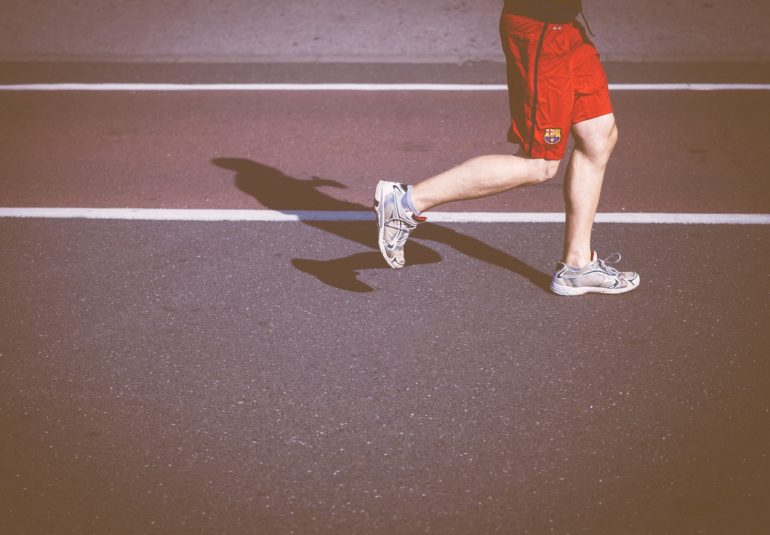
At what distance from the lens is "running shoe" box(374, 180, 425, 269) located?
4.25 m

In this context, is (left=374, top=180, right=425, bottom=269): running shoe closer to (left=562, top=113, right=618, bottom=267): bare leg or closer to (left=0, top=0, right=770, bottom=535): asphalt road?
(left=0, top=0, right=770, bottom=535): asphalt road

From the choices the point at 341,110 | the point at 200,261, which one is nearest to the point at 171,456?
the point at 200,261

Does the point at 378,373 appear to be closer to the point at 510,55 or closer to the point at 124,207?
the point at 510,55

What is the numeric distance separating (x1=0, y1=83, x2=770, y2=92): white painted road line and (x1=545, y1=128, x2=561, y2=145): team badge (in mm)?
3696

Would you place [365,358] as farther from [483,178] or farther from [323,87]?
[323,87]

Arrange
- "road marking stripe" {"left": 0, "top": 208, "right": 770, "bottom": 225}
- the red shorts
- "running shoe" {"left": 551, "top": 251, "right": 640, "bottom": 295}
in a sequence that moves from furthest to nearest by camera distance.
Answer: "road marking stripe" {"left": 0, "top": 208, "right": 770, "bottom": 225} → "running shoe" {"left": 551, "top": 251, "right": 640, "bottom": 295} → the red shorts

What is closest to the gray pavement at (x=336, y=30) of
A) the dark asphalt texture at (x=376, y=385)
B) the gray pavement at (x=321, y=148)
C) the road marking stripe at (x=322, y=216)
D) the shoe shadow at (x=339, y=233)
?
the gray pavement at (x=321, y=148)

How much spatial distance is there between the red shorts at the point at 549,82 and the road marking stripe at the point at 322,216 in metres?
1.20

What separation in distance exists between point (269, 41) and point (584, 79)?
5.73 metres

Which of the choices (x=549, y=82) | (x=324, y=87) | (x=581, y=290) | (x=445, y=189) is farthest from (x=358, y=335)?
(x=324, y=87)

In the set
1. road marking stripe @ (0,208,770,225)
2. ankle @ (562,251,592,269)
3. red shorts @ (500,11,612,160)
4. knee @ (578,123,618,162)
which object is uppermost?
red shorts @ (500,11,612,160)

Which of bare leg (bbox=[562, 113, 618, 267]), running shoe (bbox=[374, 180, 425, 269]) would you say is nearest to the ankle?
bare leg (bbox=[562, 113, 618, 267])

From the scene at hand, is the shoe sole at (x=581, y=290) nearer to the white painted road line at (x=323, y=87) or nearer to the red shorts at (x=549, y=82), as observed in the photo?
the red shorts at (x=549, y=82)

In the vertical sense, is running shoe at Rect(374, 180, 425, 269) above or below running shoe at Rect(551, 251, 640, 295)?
above
